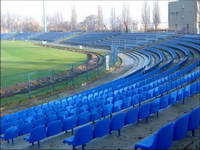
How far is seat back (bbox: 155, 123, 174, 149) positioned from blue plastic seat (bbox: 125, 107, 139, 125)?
2547 millimetres

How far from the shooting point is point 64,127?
8.52 metres

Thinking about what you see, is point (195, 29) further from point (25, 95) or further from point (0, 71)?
point (25, 95)

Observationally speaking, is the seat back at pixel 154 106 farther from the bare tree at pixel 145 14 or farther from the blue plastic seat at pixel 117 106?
the bare tree at pixel 145 14

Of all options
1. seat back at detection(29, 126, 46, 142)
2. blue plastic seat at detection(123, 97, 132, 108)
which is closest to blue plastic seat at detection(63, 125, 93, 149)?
seat back at detection(29, 126, 46, 142)

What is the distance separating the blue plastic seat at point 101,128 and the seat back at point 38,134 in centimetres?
154

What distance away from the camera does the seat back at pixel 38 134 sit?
786cm

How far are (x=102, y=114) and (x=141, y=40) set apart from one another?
40868 millimetres

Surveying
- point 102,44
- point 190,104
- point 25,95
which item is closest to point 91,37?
point 102,44

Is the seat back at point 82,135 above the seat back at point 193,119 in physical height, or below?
below

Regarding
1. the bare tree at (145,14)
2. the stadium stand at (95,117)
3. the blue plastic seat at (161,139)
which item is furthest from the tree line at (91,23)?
the blue plastic seat at (161,139)

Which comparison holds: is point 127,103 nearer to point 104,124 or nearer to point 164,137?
point 104,124

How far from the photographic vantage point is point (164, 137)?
549 cm

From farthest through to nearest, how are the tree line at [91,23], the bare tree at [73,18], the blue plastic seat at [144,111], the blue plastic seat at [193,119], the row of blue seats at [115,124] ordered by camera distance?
1. the bare tree at [73,18]
2. the tree line at [91,23]
3. the blue plastic seat at [144,111]
4. the row of blue seats at [115,124]
5. the blue plastic seat at [193,119]

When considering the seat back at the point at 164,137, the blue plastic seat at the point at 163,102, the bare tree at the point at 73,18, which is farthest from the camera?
the bare tree at the point at 73,18
